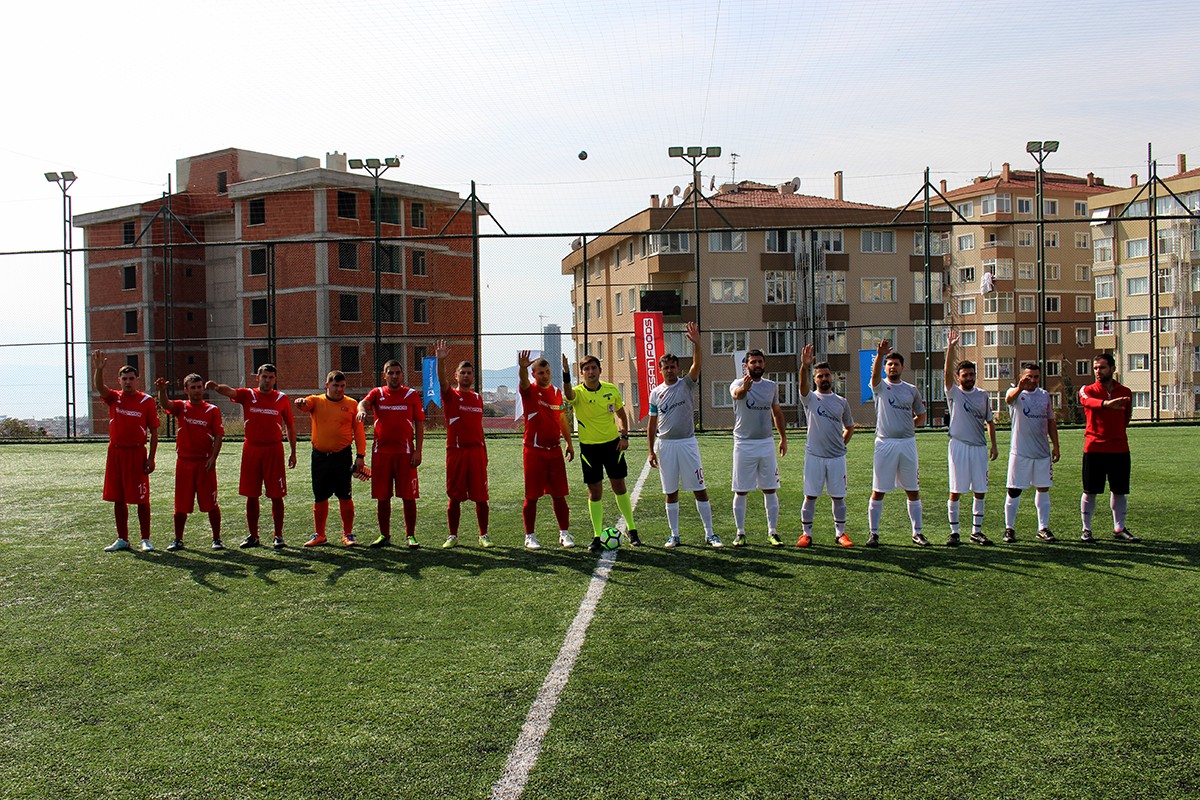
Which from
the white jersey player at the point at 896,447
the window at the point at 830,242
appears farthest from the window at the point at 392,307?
the white jersey player at the point at 896,447

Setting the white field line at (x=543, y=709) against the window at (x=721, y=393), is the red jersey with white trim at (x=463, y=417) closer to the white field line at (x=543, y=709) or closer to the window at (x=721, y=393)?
the white field line at (x=543, y=709)

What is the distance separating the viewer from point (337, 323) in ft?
141

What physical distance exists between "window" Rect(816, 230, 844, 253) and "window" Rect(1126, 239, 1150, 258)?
23.1 metres


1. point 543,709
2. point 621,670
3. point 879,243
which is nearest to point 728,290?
point 879,243

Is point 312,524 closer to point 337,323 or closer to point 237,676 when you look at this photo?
point 237,676

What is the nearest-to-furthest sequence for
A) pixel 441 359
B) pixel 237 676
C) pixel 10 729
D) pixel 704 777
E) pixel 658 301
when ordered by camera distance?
pixel 704 777 < pixel 10 729 < pixel 237 676 < pixel 441 359 < pixel 658 301

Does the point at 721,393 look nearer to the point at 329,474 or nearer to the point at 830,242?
the point at 830,242

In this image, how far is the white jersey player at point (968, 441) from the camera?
29.7 ft

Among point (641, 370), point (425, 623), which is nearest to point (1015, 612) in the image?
point (425, 623)

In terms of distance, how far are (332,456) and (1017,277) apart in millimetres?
70069

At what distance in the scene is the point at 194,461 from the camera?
9359 mm

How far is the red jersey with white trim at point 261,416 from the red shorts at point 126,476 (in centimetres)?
101

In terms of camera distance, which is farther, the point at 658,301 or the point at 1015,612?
the point at 658,301

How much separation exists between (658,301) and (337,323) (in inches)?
563
